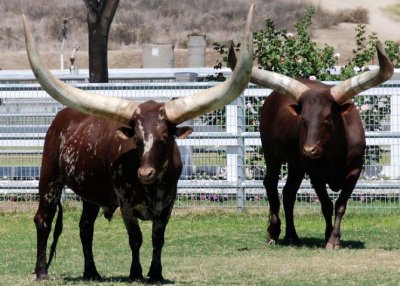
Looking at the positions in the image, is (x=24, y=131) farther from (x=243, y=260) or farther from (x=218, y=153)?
(x=243, y=260)

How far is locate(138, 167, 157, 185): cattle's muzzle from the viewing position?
34.9 feet

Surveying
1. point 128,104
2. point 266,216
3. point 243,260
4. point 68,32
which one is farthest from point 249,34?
point 68,32

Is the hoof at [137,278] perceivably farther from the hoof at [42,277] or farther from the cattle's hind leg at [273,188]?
A: the cattle's hind leg at [273,188]

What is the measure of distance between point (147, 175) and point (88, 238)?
1.79 metres

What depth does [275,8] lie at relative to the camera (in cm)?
5628

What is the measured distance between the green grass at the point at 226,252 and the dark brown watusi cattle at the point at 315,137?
56 centimetres

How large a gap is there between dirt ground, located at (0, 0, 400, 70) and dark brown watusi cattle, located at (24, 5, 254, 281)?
105 feet

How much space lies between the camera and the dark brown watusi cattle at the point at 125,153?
10875 millimetres

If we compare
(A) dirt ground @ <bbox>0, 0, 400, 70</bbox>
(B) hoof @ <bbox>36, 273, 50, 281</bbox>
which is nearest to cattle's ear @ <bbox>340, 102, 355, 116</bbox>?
(B) hoof @ <bbox>36, 273, 50, 281</bbox>

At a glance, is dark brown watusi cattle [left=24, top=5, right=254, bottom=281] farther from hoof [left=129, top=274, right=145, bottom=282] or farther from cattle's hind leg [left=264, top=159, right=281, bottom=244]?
cattle's hind leg [left=264, top=159, right=281, bottom=244]

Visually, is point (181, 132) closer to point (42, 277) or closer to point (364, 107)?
point (42, 277)

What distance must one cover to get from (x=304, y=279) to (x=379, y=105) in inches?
299

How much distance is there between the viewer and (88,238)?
40.0ft

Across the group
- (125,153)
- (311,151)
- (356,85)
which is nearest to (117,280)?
Answer: (125,153)
